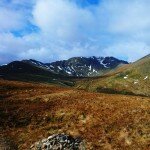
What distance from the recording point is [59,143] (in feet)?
119

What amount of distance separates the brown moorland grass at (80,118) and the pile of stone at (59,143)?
0.83 meters

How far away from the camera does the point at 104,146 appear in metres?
36.3

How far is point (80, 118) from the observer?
137 ft

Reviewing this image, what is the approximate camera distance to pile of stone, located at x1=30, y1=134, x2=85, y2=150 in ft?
118

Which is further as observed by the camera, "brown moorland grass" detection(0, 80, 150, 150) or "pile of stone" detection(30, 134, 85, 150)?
"brown moorland grass" detection(0, 80, 150, 150)

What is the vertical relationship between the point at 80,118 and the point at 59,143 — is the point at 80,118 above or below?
above

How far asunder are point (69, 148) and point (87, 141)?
2.15 metres

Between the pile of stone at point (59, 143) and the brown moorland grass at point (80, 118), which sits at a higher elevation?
the brown moorland grass at point (80, 118)

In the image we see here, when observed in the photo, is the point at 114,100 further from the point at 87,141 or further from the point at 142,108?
the point at 87,141

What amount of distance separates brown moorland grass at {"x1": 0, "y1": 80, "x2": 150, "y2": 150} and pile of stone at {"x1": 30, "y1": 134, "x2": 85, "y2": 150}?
0.83 metres

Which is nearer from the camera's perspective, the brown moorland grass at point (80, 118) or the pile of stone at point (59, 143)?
the pile of stone at point (59, 143)

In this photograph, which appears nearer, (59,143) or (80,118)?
(59,143)

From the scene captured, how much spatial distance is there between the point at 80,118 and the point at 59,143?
6.10 metres

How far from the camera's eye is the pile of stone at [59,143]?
118ft
